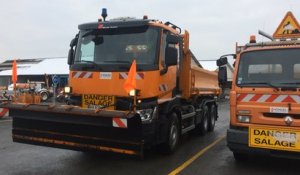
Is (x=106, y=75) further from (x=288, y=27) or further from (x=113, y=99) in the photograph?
(x=288, y=27)

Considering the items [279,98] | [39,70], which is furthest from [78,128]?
[39,70]

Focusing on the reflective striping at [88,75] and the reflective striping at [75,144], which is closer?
the reflective striping at [75,144]

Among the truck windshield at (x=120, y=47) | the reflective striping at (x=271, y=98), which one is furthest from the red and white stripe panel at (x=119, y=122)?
the reflective striping at (x=271, y=98)

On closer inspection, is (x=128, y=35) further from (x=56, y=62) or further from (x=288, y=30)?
(x=56, y=62)

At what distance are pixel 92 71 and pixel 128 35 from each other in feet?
3.39

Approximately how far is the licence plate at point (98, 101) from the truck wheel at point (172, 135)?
1434 mm

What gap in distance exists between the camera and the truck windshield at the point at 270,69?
711 centimetres

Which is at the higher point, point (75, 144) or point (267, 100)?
point (267, 100)

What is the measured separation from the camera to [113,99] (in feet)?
25.3

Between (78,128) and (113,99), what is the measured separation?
3.05 ft

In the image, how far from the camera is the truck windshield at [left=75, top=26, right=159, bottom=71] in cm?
784

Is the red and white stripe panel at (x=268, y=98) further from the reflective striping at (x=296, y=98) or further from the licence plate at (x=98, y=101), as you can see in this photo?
the licence plate at (x=98, y=101)

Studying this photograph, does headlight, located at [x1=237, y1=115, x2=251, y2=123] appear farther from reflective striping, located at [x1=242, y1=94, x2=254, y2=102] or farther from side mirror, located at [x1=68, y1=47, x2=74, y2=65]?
side mirror, located at [x1=68, y1=47, x2=74, y2=65]

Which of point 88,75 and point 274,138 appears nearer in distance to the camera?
point 274,138
